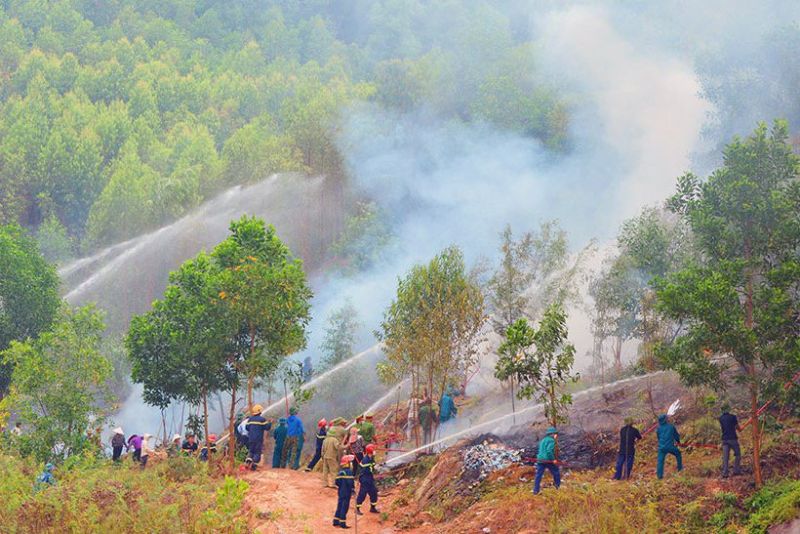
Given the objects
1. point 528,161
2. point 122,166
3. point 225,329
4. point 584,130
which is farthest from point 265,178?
point 225,329

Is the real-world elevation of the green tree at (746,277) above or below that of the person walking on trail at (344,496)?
above

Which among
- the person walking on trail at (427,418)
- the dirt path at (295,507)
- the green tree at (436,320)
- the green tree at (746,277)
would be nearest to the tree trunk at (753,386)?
the green tree at (746,277)

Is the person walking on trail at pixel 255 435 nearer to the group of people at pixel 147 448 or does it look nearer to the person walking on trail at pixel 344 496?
the group of people at pixel 147 448

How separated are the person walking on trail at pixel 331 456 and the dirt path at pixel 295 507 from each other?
0.74 feet

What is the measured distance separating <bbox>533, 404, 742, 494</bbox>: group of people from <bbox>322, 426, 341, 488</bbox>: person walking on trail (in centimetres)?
457

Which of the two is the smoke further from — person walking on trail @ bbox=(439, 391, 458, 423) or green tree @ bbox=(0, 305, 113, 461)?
green tree @ bbox=(0, 305, 113, 461)

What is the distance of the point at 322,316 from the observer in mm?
50969

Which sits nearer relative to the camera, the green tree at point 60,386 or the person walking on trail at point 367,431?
the person walking on trail at point 367,431

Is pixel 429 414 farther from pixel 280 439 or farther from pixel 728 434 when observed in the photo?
pixel 728 434

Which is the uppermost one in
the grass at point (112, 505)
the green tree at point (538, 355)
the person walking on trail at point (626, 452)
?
the green tree at point (538, 355)

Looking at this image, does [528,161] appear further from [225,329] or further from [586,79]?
[225,329]

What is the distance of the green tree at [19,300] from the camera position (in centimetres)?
3569

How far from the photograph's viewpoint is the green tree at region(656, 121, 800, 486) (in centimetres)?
1584

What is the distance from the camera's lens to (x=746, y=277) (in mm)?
16875
